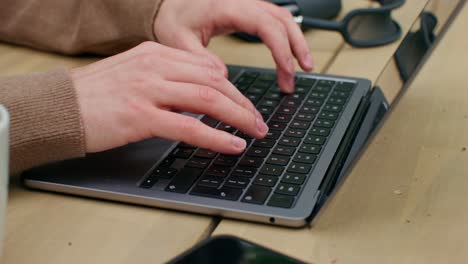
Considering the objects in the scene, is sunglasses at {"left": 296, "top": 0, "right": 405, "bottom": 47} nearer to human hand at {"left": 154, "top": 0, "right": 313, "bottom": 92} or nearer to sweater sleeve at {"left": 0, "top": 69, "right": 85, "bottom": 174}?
human hand at {"left": 154, "top": 0, "right": 313, "bottom": 92}

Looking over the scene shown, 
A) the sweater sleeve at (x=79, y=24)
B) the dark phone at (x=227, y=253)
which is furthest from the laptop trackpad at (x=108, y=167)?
the sweater sleeve at (x=79, y=24)

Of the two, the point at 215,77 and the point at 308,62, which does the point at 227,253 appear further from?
the point at 308,62

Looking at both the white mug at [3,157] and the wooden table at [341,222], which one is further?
the wooden table at [341,222]

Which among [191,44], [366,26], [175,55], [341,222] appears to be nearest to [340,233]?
[341,222]

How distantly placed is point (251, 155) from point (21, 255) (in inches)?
8.7

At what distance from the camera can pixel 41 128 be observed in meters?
0.64

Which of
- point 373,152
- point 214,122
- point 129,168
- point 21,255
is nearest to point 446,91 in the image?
point 373,152

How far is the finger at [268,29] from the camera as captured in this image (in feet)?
2.63

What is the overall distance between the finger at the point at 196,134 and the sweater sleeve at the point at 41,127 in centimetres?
8

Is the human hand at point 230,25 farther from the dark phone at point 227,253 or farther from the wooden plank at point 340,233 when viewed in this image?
the dark phone at point 227,253

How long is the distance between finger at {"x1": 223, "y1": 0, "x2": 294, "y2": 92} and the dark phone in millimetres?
321

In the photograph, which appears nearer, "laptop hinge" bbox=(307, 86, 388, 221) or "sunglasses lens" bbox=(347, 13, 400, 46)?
"laptop hinge" bbox=(307, 86, 388, 221)

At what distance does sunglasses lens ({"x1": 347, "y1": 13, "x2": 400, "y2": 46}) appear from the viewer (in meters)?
0.98

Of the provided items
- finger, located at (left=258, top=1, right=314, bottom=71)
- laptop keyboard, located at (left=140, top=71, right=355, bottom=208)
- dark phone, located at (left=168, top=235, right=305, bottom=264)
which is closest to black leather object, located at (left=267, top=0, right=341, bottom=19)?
finger, located at (left=258, top=1, right=314, bottom=71)
